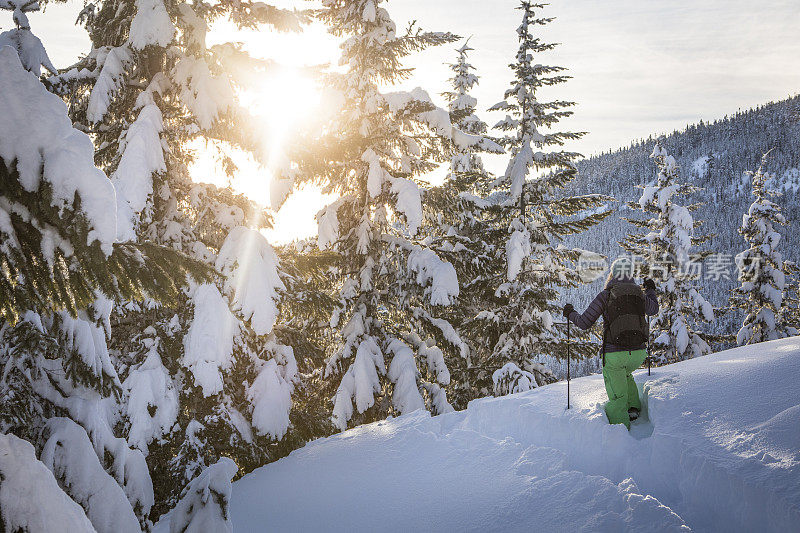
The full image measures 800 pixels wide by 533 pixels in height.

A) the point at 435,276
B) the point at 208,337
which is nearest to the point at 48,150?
the point at 208,337

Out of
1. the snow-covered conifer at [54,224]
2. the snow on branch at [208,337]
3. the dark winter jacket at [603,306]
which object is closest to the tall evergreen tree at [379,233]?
the dark winter jacket at [603,306]

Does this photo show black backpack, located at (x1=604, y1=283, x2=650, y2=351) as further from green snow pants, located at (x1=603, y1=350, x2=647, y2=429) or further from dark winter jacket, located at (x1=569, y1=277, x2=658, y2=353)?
green snow pants, located at (x1=603, y1=350, x2=647, y2=429)

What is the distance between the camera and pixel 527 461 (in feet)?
18.2

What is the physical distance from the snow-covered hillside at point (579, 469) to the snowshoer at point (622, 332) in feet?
0.94


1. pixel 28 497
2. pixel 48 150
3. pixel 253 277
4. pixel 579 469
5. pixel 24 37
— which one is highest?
pixel 24 37

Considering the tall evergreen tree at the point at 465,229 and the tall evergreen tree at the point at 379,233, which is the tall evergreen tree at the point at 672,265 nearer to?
the tall evergreen tree at the point at 465,229

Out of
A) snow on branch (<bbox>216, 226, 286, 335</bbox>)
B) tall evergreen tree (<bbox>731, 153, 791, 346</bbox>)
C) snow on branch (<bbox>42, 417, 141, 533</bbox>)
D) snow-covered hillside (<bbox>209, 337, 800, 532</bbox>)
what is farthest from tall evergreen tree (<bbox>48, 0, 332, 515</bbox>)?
tall evergreen tree (<bbox>731, 153, 791, 346</bbox>)

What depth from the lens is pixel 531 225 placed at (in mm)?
16625

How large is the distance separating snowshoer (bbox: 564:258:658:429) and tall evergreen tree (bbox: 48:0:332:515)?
470 cm

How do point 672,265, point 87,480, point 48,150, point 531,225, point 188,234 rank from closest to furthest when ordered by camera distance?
point 48,150 < point 87,480 < point 188,234 < point 531,225 < point 672,265

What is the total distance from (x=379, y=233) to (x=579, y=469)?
8212mm

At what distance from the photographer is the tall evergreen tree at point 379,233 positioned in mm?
11305

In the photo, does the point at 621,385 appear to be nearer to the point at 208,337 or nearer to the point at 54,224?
the point at 208,337

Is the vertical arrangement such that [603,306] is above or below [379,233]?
below
